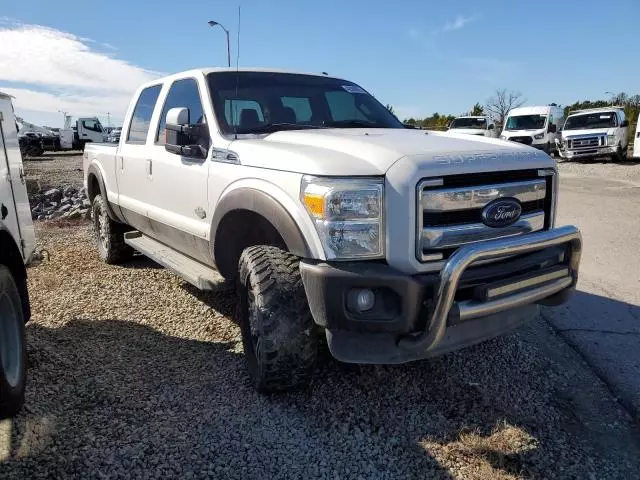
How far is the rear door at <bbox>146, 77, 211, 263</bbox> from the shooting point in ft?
13.1

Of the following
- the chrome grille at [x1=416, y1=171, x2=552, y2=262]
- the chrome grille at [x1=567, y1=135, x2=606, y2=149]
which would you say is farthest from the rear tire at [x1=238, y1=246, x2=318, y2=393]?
the chrome grille at [x1=567, y1=135, x2=606, y2=149]

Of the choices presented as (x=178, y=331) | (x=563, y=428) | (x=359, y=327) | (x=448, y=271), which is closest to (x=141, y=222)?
(x=178, y=331)

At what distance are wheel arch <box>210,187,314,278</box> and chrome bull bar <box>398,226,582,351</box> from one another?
691mm

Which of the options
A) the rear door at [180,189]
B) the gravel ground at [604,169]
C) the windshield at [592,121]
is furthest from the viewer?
the windshield at [592,121]

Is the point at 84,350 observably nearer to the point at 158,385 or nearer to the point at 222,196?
the point at 158,385

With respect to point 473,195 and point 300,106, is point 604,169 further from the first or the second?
point 473,195

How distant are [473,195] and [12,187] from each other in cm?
300

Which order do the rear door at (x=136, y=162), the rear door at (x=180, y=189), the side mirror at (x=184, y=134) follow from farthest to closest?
the rear door at (x=136, y=162), the rear door at (x=180, y=189), the side mirror at (x=184, y=134)

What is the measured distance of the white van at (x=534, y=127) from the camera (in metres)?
21.7

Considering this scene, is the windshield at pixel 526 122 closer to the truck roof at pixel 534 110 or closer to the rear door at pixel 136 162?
the truck roof at pixel 534 110

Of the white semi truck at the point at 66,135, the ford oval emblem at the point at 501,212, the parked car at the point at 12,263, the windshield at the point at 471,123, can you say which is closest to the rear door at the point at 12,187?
the parked car at the point at 12,263

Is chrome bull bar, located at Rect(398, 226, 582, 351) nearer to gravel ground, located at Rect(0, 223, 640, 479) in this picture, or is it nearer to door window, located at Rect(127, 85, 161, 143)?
gravel ground, located at Rect(0, 223, 640, 479)

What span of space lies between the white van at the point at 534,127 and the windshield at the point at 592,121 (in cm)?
70

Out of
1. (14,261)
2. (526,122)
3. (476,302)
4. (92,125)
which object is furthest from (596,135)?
(92,125)
